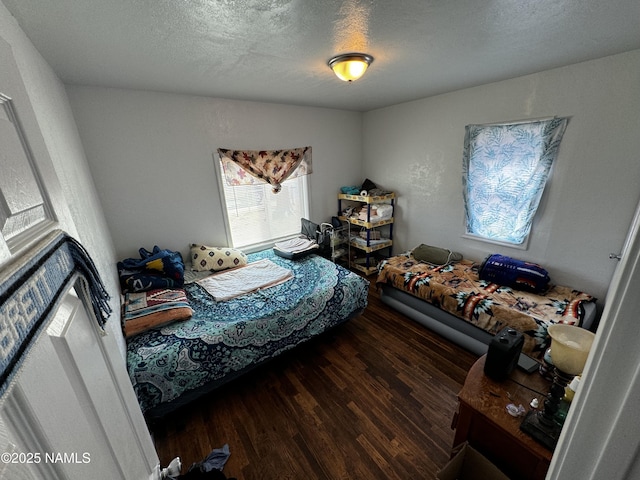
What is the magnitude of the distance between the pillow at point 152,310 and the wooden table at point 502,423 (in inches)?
72.9

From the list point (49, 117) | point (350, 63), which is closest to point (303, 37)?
point (350, 63)

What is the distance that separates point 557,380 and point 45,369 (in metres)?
1.64

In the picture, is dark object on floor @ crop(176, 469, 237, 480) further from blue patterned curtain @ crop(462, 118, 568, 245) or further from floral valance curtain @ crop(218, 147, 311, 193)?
blue patterned curtain @ crop(462, 118, 568, 245)

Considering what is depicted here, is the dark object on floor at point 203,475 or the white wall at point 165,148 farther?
the white wall at point 165,148

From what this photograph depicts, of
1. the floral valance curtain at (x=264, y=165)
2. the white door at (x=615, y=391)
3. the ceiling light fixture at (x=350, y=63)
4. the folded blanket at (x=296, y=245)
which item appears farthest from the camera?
the folded blanket at (x=296, y=245)

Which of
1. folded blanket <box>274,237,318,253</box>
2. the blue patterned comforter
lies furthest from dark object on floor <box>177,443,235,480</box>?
folded blanket <box>274,237,318,253</box>

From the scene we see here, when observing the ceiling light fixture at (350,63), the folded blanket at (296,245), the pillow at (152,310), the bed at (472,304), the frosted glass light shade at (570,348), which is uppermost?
the ceiling light fixture at (350,63)

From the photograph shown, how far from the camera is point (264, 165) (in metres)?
3.03

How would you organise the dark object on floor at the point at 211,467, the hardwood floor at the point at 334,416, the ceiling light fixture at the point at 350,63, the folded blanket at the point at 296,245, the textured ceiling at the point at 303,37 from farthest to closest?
1. the folded blanket at the point at 296,245
2. the ceiling light fixture at the point at 350,63
3. the hardwood floor at the point at 334,416
4. the dark object on floor at the point at 211,467
5. the textured ceiling at the point at 303,37

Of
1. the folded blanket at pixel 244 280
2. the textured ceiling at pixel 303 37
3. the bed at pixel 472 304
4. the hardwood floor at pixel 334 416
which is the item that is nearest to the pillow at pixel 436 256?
the bed at pixel 472 304

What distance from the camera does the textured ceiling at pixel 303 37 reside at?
44.6 inches

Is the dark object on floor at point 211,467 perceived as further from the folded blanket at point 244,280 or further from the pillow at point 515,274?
the pillow at point 515,274

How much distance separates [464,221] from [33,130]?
130 inches

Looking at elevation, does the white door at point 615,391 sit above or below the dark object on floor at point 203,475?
above
